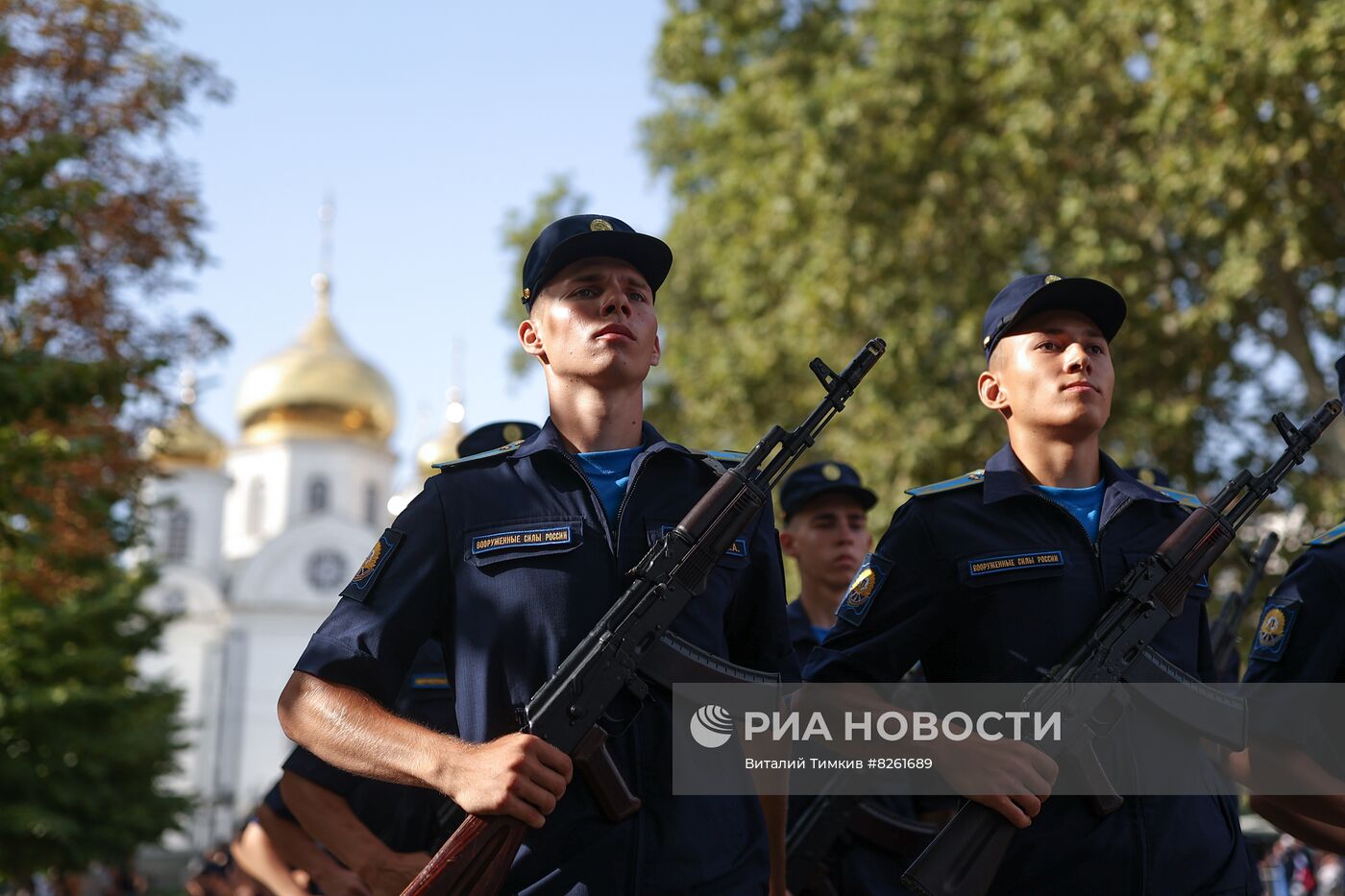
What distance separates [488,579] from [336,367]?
68.9m

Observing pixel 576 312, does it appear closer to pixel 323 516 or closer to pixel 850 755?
pixel 850 755

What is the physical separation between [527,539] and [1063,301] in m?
1.71

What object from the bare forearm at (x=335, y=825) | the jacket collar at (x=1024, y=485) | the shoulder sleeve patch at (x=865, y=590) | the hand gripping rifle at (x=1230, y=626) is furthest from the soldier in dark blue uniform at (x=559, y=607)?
the hand gripping rifle at (x=1230, y=626)

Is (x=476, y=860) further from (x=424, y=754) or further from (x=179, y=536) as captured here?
(x=179, y=536)

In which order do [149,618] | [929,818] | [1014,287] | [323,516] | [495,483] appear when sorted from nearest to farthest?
[495,483], [1014,287], [929,818], [149,618], [323,516]

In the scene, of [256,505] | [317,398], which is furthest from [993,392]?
[256,505]

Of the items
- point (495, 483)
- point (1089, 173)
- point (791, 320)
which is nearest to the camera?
point (495, 483)

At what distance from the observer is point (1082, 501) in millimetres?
4453

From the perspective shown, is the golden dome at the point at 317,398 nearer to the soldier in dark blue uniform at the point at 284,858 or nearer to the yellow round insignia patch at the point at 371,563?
the soldier in dark blue uniform at the point at 284,858

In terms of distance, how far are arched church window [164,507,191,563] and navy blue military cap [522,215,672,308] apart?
69292mm

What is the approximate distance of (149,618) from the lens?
34031mm

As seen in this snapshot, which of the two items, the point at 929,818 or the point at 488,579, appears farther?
the point at 929,818

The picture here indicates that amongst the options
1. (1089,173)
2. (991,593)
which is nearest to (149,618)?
(1089,173)

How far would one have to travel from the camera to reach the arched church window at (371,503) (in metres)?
72.9
